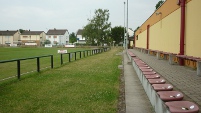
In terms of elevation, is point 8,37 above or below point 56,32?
below

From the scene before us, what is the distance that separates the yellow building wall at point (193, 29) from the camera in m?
10.2

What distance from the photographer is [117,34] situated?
88250mm

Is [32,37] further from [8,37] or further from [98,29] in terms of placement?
[98,29]

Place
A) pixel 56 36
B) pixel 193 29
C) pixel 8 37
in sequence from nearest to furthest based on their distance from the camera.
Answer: pixel 193 29, pixel 8 37, pixel 56 36

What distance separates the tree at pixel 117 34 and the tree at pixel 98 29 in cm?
1293

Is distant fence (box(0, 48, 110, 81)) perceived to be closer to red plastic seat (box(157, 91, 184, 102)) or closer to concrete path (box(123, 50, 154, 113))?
concrete path (box(123, 50, 154, 113))

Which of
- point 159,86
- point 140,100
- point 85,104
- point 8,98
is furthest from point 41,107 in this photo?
point 159,86

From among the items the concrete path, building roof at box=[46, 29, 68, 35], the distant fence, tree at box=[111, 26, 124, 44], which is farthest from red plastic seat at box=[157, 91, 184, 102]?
building roof at box=[46, 29, 68, 35]

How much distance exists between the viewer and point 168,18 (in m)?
16.5

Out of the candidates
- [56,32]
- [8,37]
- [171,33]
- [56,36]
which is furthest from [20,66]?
[56,32]

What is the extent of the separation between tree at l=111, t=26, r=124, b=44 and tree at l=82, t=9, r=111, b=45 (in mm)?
12928

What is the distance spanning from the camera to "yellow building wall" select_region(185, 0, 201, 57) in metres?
10.2

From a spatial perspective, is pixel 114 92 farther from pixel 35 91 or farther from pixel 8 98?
pixel 8 98

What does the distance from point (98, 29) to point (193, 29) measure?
61.6 metres
